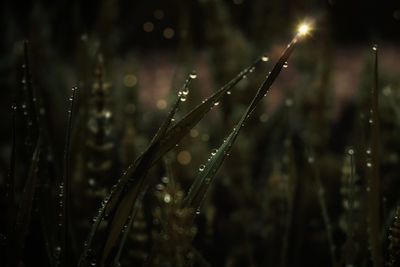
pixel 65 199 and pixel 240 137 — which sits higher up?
pixel 240 137

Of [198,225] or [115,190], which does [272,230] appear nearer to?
[198,225]

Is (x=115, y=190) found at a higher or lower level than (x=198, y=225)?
lower

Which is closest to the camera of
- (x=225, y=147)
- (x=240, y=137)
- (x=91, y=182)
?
(x=225, y=147)

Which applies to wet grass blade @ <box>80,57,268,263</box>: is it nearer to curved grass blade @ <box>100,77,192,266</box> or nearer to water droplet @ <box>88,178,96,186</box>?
curved grass blade @ <box>100,77,192,266</box>

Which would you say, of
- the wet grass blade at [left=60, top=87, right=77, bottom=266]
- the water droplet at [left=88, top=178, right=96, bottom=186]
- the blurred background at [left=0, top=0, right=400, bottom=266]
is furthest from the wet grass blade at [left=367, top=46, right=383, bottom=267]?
the water droplet at [left=88, top=178, right=96, bottom=186]

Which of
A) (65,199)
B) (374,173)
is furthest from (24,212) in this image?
(374,173)

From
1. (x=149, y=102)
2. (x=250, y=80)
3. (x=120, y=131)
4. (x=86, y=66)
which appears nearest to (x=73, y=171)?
(x=86, y=66)

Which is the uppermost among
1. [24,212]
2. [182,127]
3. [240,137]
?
[240,137]

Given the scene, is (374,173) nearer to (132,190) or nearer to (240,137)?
(132,190)
